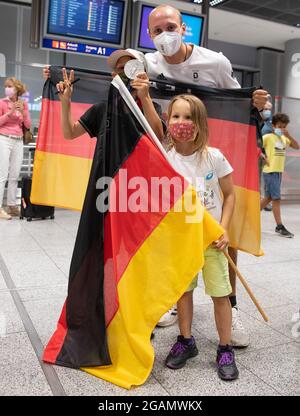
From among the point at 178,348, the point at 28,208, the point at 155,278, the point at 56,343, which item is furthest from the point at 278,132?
the point at 56,343

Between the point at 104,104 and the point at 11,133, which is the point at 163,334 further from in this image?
the point at 11,133

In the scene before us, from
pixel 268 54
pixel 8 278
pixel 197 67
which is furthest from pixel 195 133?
pixel 268 54

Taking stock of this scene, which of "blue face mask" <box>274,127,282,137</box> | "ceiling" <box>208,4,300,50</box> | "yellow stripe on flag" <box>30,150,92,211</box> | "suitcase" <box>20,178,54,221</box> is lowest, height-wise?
"suitcase" <box>20,178,54,221</box>

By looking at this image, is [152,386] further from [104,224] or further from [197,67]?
[197,67]

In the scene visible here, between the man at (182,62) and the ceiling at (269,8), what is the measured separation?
6594 mm

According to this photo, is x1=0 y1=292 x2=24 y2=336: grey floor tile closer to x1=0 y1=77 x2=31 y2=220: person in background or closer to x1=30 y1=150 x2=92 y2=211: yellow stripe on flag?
x1=30 y1=150 x2=92 y2=211: yellow stripe on flag

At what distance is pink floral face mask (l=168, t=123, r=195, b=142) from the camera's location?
73.5 inches

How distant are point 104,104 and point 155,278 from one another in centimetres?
88

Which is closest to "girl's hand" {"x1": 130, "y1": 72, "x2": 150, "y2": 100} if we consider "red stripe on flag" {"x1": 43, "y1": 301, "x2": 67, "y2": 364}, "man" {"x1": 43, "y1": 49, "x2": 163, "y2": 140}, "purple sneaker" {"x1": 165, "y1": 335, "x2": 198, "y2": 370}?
"man" {"x1": 43, "y1": 49, "x2": 163, "y2": 140}

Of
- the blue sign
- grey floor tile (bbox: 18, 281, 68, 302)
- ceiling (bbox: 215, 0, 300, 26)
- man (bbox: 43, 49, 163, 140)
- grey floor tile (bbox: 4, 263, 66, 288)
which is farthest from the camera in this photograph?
ceiling (bbox: 215, 0, 300, 26)

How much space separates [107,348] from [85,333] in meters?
0.13

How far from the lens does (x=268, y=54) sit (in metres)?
11.5

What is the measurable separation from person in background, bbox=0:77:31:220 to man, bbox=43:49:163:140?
3.56 meters

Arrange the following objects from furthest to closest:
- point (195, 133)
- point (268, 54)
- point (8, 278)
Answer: point (268, 54) → point (8, 278) → point (195, 133)
